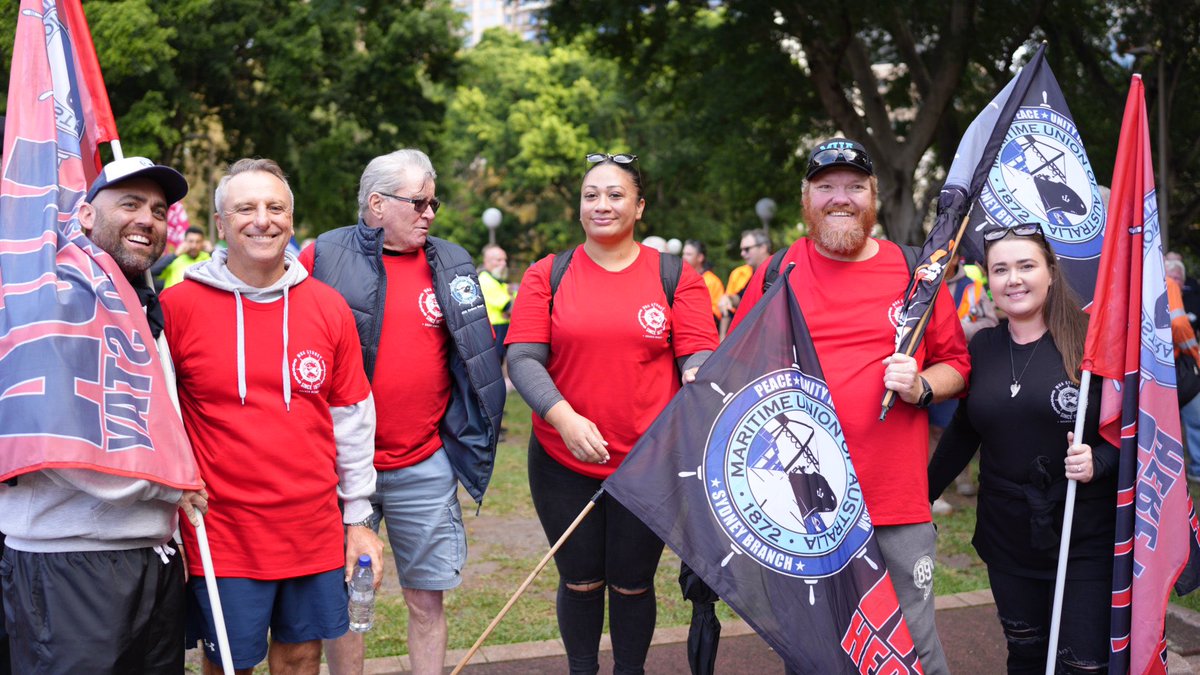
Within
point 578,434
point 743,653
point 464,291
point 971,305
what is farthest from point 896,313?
point 971,305

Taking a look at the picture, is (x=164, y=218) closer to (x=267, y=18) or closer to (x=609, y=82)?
(x=267, y=18)

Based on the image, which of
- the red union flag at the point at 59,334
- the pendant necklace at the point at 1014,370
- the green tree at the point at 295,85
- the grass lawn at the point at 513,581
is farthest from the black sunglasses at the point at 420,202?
the green tree at the point at 295,85

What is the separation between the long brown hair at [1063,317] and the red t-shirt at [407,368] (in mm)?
2002

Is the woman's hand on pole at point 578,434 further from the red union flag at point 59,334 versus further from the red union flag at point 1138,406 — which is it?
the red union flag at point 1138,406

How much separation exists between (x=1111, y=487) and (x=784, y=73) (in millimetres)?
14167

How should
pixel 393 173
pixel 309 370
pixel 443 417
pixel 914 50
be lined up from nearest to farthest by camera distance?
pixel 309 370
pixel 393 173
pixel 443 417
pixel 914 50

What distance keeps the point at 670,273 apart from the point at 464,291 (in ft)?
2.45

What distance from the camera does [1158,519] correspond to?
3.54 meters

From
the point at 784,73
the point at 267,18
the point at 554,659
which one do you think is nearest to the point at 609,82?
the point at 267,18

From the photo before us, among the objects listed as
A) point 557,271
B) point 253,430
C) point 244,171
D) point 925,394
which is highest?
point 244,171

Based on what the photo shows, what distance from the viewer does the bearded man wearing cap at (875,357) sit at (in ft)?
11.7

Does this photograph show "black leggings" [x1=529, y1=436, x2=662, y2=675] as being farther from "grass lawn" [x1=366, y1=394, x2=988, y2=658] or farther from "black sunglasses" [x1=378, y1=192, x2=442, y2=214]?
"grass lawn" [x1=366, y1=394, x2=988, y2=658]

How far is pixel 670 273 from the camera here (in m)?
4.04

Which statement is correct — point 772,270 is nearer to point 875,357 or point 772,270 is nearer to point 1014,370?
point 875,357
